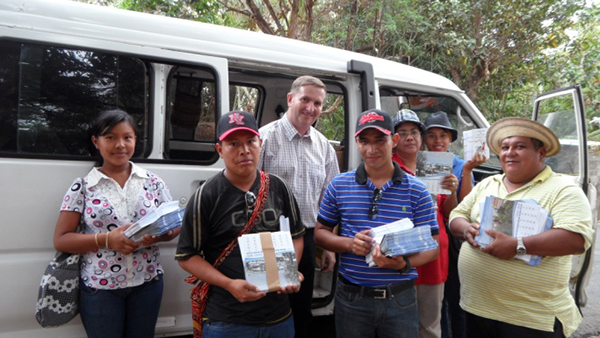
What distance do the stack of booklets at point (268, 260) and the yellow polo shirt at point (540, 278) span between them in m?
1.15

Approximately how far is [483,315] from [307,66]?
1950 millimetres

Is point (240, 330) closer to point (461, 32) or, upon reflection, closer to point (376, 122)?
point (376, 122)

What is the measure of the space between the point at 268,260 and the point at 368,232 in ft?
1.74

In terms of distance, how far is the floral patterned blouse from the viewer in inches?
80.0

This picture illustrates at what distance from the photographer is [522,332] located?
2037 mm

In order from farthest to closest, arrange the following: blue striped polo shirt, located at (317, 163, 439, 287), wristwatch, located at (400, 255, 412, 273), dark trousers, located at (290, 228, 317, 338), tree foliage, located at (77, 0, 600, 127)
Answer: tree foliage, located at (77, 0, 600, 127) → dark trousers, located at (290, 228, 317, 338) → blue striped polo shirt, located at (317, 163, 439, 287) → wristwatch, located at (400, 255, 412, 273)

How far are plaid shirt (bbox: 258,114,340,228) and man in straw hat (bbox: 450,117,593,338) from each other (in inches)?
35.0

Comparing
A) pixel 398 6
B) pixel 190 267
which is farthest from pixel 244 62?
pixel 398 6

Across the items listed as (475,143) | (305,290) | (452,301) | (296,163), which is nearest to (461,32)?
(475,143)

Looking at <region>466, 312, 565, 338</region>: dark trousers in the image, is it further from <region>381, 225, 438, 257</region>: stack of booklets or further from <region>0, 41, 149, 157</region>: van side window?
<region>0, 41, 149, 157</region>: van side window

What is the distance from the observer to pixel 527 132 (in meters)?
2.08

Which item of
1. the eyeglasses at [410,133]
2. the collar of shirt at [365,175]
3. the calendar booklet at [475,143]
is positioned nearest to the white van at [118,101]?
the eyeglasses at [410,133]

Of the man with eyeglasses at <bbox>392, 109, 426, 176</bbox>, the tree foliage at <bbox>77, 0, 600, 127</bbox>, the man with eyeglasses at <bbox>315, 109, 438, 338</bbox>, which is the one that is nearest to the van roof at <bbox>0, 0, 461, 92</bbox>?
the man with eyeglasses at <bbox>392, 109, 426, 176</bbox>

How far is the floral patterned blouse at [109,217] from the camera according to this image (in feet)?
6.67
